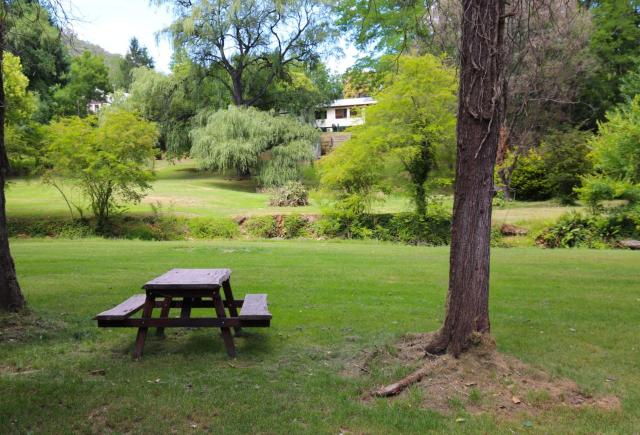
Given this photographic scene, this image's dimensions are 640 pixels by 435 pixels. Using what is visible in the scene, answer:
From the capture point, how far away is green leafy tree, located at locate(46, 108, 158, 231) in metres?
21.5

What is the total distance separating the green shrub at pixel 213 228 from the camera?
2191cm

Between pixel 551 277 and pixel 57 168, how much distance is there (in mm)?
19200

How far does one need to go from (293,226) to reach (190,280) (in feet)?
57.0

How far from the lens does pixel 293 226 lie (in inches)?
906

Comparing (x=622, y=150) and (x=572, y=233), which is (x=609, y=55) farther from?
(x=572, y=233)

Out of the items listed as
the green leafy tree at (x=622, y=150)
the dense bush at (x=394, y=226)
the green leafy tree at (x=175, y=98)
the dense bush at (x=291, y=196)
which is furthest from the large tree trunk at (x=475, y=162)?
the green leafy tree at (x=175, y=98)

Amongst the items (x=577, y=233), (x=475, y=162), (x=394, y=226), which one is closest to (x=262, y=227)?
(x=394, y=226)

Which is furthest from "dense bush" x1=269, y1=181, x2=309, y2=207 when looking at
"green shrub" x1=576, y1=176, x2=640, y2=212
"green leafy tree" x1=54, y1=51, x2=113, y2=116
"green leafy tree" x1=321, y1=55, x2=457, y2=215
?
"green leafy tree" x1=54, y1=51, x2=113, y2=116

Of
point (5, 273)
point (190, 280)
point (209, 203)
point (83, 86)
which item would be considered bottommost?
point (209, 203)

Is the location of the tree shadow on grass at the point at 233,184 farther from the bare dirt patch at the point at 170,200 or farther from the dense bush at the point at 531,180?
the dense bush at the point at 531,180

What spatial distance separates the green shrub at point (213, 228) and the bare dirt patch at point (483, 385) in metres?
17.3

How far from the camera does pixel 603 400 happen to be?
4406 mm

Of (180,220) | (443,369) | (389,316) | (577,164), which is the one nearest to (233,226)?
(180,220)

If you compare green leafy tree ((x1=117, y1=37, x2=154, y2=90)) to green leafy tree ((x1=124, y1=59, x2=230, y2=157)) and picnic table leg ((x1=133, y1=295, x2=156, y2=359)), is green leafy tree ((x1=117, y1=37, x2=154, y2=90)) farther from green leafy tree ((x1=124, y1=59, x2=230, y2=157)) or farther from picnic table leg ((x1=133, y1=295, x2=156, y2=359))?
picnic table leg ((x1=133, y1=295, x2=156, y2=359))
